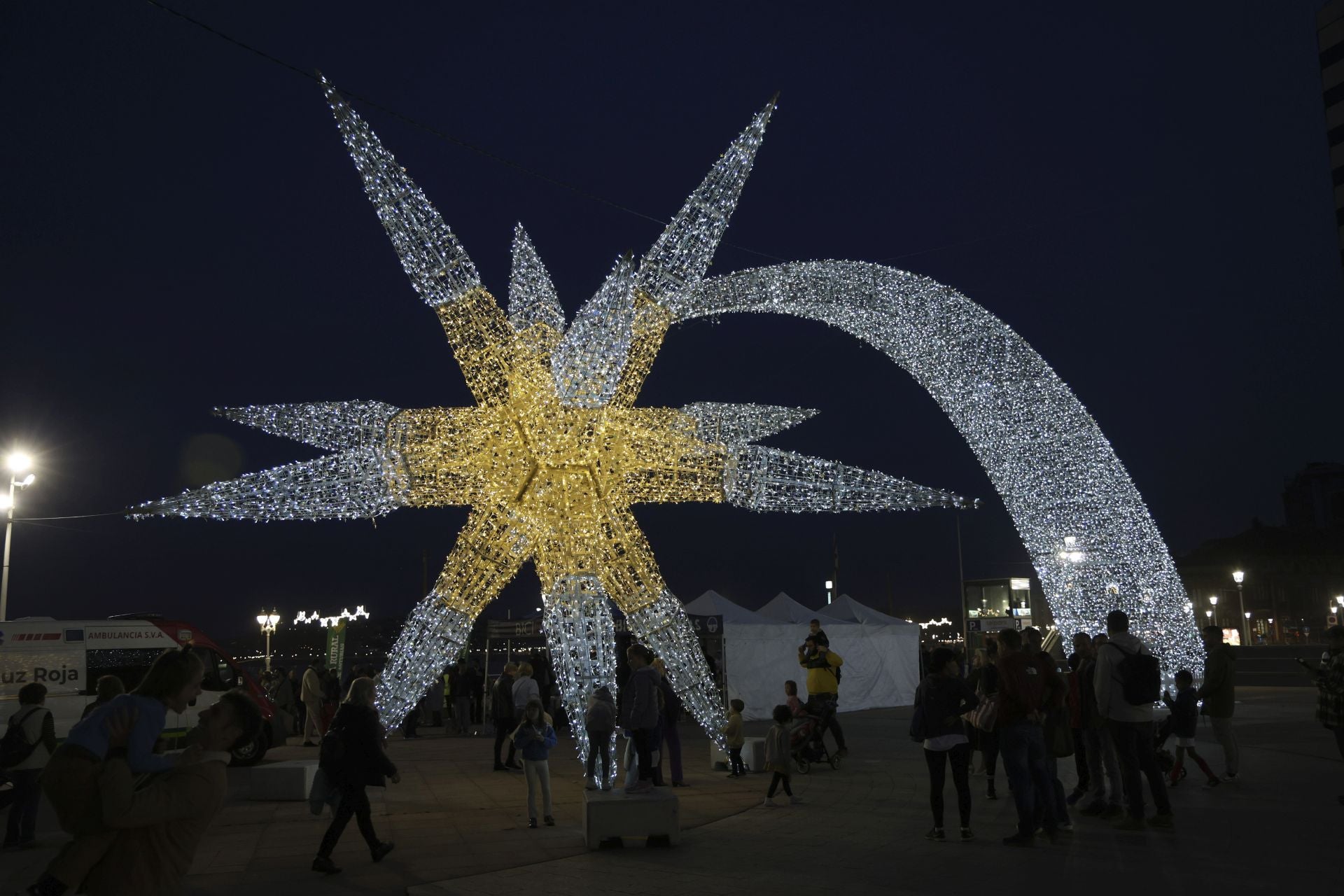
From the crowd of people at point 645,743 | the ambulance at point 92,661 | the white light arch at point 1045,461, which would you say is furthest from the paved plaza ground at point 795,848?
the ambulance at point 92,661

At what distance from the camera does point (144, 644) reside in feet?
45.3

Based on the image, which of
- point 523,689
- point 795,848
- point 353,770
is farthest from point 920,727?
point 523,689

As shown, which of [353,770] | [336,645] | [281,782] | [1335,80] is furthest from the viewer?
[1335,80]

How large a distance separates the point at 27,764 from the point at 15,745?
0.25 m

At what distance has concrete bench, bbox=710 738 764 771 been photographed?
435 inches

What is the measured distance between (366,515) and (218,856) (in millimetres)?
4654

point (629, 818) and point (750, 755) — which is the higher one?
point (629, 818)

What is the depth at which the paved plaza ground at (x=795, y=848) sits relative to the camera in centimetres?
560

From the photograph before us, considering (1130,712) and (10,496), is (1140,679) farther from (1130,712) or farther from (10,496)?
(10,496)

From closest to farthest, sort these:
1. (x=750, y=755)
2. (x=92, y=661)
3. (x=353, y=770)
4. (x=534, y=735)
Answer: (x=353, y=770)
(x=534, y=735)
(x=750, y=755)
(x=92, y=661)

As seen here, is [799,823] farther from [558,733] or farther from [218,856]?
[558,733]

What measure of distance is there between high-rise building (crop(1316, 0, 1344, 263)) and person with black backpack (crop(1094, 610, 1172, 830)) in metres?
32.5

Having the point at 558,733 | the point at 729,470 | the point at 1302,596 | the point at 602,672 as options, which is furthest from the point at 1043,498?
the point at 1302,596

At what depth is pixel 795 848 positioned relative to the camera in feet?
21.8
